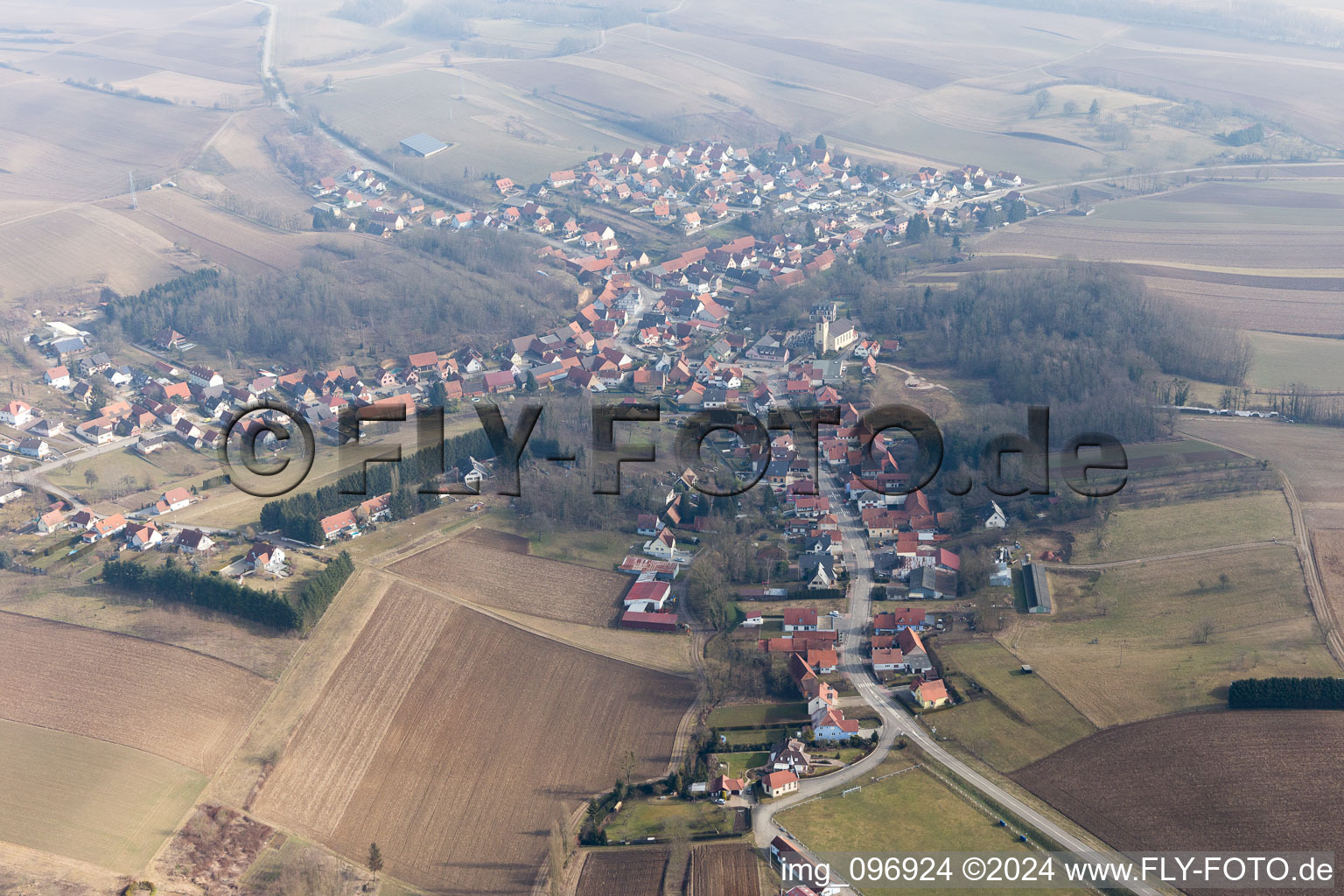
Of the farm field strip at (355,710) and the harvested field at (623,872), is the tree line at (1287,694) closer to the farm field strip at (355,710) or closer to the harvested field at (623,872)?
the harvested field at (623,872)

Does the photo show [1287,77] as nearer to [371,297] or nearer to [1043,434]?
[1043,434]

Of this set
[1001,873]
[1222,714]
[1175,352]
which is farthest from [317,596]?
[1175,352]

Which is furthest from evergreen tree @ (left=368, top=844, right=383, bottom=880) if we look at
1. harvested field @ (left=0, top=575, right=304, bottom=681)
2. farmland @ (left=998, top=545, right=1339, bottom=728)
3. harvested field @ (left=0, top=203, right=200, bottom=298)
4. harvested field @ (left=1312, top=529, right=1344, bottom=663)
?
harvested field @ (left=0, top=203, right=200, bottom=298)

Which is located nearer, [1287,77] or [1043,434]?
[1043,434]

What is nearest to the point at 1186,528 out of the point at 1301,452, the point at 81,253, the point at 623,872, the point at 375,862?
the point at 1301,452

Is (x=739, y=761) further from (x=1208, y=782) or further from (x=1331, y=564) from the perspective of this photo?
(x=1331, y=564)

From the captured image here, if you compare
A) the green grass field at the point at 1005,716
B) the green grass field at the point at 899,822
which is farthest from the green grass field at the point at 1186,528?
the green grass field at the point at 899,822
